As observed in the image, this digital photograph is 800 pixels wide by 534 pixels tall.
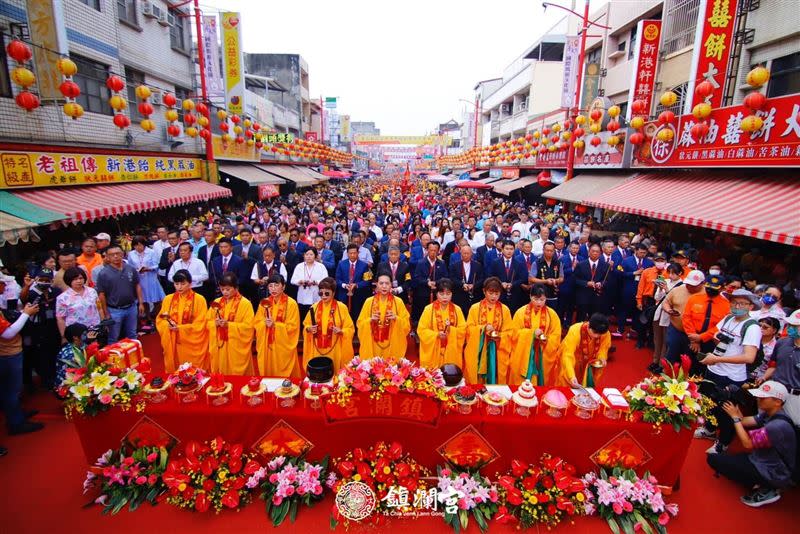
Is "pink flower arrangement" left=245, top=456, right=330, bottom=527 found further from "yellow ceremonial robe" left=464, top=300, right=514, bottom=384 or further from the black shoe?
the black shoe

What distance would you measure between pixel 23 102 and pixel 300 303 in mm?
5985

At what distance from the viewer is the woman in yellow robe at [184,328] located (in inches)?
218

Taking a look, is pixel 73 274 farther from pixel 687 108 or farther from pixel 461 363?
pixel 687 108

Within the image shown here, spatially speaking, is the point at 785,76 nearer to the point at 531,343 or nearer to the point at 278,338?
the point at 531,343

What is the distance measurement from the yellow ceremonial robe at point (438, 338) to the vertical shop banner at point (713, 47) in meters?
8.34

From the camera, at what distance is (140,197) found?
10.8m

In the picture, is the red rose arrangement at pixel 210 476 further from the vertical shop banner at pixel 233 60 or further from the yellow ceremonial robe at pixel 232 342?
the vertical shop banner at pixel 233 60

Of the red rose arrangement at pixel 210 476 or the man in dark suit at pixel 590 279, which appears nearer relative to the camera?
the red rose arrangement at pixel 210 476

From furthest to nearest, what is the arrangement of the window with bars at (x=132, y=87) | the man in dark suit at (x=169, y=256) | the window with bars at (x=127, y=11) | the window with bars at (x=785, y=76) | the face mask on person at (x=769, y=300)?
the window with bars at (x=132, y=87), the window with bars at (x=127, y=11), the window with bars at (x=785, y=76), the man in dark suit at (x=169, y=256), the face mask on person at (x=769, y=300)

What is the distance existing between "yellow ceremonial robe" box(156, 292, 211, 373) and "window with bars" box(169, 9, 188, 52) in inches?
563

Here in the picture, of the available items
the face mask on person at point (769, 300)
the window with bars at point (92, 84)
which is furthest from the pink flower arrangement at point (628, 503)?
the window with bars at point (92, 84)

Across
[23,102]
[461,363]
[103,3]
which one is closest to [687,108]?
[461,363]

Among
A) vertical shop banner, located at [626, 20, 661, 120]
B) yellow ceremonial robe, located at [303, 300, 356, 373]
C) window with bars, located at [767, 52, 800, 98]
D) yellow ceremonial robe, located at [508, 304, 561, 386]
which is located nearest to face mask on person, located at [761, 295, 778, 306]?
yellow ceremonial robe, located at [508, 304, 561, 386]

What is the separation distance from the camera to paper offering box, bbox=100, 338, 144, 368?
171 inches
